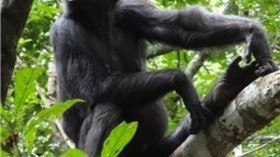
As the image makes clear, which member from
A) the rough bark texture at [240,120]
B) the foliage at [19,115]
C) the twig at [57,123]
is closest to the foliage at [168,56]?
the twig at [57,123]

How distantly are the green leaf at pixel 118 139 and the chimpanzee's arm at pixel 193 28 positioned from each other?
1.07 metres

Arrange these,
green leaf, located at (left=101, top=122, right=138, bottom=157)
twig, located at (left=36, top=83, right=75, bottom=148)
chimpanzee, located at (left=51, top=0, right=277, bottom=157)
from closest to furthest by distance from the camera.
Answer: green leaf, located at (left=101, top=122, right=138, bottom=157) → chimpanzee, located at (left=51, top=0, right=277, bottom=157) → twig, located at (left=36, top=83, right=75, bottom=148)

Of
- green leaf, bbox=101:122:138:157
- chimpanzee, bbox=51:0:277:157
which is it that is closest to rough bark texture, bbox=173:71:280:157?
chimpanzee, bbox=51:0:277:157

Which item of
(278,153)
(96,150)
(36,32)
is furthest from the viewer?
(36,32)

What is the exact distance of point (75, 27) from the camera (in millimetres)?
3467

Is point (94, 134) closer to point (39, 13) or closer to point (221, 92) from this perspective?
point (221, 92)

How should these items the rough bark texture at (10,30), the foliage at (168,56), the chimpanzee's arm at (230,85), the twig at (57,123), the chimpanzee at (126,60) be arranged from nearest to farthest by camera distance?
1. the rough bark texture at (10,30)
2. the chimpanzee's arm at (230,85)
3. the chimpanzee at (126,60)
4. the twig at (57,123)
5. the foliage at (168,56)

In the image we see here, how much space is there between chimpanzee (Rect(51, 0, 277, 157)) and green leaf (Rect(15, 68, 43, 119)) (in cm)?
124

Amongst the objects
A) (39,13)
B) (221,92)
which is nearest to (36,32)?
(39,13)

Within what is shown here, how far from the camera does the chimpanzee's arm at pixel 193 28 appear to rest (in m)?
2.83

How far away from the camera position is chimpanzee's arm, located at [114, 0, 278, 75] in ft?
9.28

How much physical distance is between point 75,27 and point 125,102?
61 cm

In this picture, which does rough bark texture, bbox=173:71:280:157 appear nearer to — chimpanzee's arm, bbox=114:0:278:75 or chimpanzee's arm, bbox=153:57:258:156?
chimpanzee's arm, bbox=153:57:258:156

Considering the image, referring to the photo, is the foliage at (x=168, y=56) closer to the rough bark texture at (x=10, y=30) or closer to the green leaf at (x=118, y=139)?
the rough bark texture at (x=10, y=30)
